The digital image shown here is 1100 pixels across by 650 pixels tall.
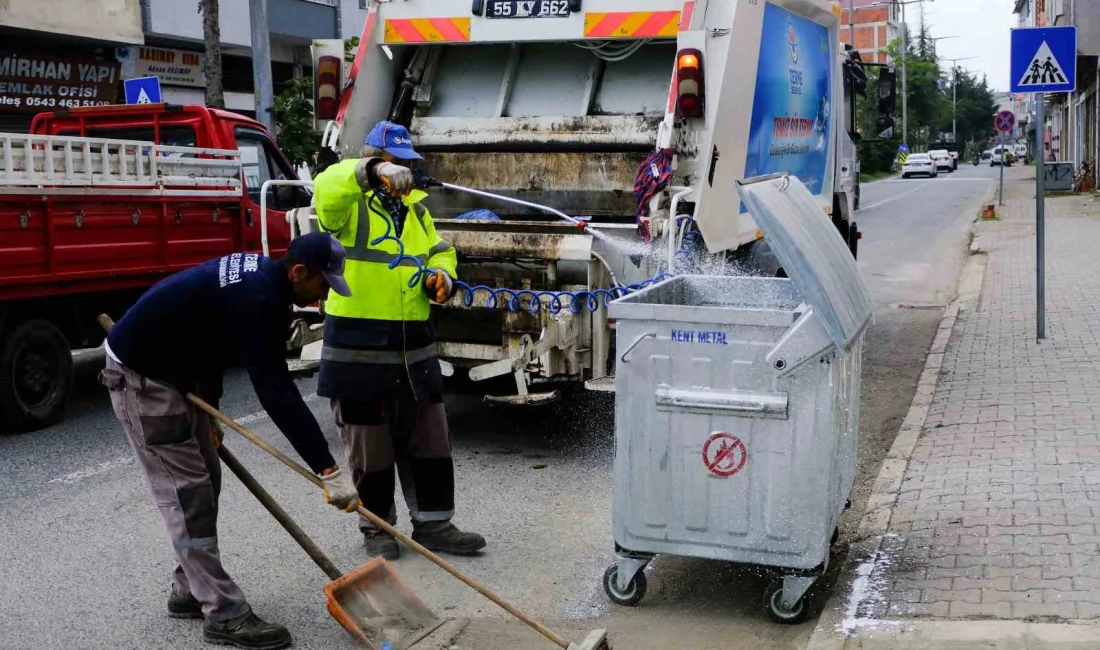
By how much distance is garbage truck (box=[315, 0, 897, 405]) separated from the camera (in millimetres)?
6375

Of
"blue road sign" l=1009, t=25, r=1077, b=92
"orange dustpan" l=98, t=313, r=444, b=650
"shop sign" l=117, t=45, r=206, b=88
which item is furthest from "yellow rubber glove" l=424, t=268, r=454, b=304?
"shop sign" l=117, t=45, r=206, b=88

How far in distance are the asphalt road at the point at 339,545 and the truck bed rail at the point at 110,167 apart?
1.58 m

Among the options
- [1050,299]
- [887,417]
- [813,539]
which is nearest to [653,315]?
[813,539]

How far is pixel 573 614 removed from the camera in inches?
177

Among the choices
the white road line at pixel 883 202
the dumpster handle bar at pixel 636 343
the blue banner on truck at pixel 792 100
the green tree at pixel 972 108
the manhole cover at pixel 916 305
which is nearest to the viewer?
the dumpster handle bar at pixel 636 343

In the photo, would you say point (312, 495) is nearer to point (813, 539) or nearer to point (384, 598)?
point (384, 598)

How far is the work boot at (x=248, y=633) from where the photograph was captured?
13.7ft

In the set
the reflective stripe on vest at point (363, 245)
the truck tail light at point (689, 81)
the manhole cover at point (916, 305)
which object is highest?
the truck tail light at point (689, 81)

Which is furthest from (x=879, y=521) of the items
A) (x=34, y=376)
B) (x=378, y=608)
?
(x=34, y=376)

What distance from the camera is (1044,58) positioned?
9.38 metres

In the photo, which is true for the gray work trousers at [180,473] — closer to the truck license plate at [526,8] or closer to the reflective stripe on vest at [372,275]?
the reflective stripe on vest at [372,275]

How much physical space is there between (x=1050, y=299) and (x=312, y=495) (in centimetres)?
Result: 864

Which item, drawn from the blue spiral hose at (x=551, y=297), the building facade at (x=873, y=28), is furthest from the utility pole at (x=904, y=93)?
the blue spiral hose at (x=551, y=297)

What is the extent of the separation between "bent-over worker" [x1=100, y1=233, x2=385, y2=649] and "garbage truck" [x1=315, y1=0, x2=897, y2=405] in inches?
92.8
